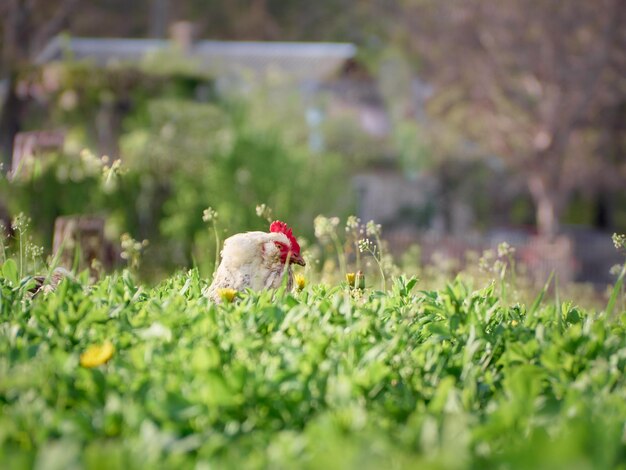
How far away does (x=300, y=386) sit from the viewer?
1934 millimetres

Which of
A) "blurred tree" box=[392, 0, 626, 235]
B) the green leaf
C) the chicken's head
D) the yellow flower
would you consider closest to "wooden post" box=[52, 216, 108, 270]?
the chicken's head

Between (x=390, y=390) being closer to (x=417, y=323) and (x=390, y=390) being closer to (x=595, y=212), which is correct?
(x=417, y=323)

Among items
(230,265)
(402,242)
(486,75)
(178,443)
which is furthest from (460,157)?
(178,443)

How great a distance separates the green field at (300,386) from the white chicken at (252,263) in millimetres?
488

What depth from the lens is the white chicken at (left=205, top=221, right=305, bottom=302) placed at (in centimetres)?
335

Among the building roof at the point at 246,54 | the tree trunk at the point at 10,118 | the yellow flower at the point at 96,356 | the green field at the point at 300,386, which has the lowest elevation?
the green field at the point at 300,386

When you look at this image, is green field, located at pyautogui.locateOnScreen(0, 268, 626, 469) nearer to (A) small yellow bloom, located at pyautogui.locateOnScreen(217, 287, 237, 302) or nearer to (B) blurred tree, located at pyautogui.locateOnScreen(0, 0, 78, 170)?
(A) small yellow bloom, located at pyautogui.locateOnScreen(217, 287, 237, 302)

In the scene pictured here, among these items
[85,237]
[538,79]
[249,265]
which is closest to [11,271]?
[249,265]

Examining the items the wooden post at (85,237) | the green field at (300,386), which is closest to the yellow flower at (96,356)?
the green field at (300,386)

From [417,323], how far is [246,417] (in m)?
0.90

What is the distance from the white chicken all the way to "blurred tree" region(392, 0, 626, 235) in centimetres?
2141

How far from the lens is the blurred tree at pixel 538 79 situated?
936 inches

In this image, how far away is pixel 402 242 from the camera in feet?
55.9

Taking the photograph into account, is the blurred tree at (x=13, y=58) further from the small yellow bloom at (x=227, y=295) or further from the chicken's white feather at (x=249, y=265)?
the small yellow bloom at (x=227, y=295)
